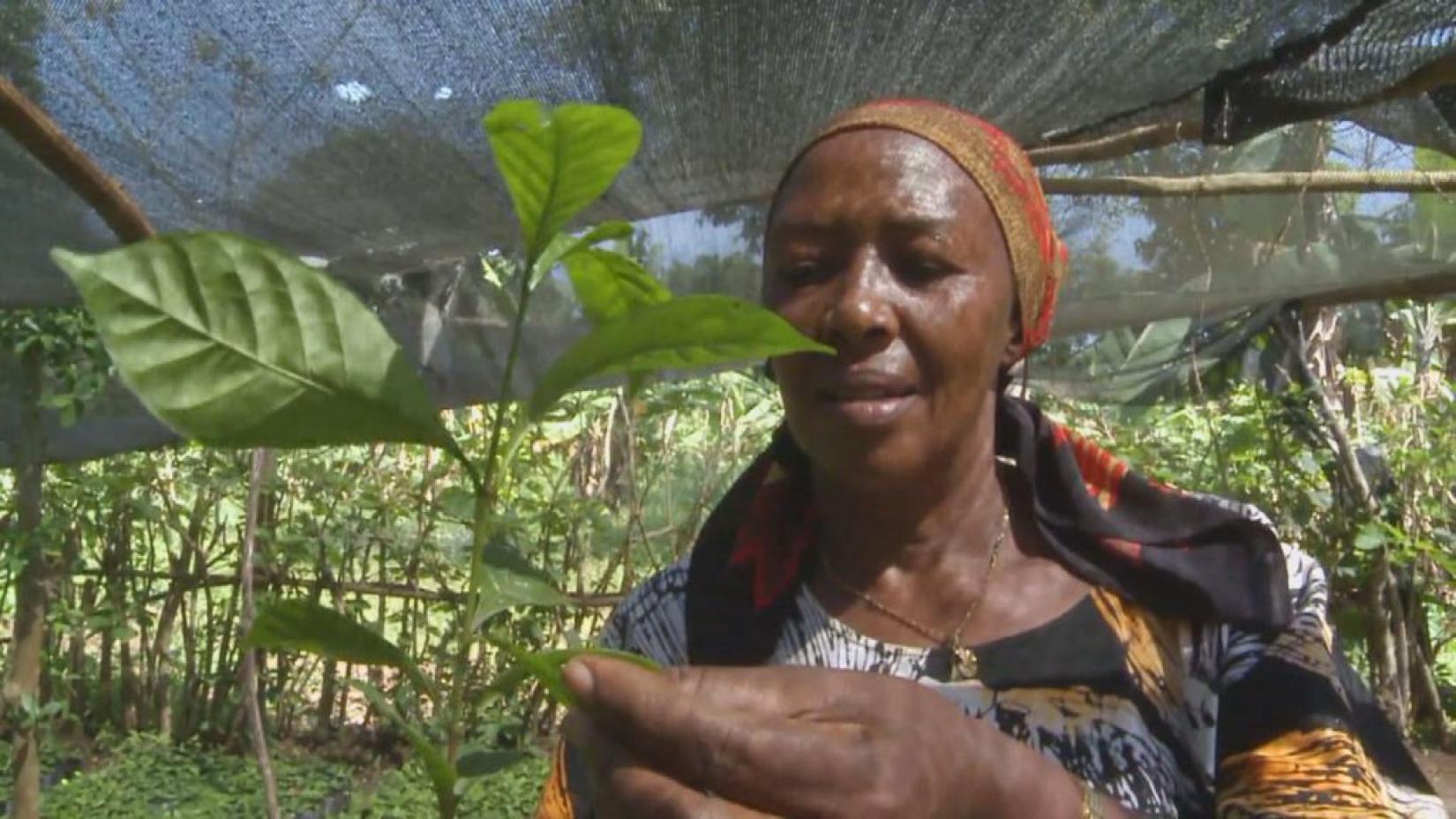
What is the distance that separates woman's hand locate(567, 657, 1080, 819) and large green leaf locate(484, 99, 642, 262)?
0.80 ft

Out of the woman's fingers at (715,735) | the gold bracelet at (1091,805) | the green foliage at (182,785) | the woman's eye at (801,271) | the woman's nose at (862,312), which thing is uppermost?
the woman's eye at (801,271)

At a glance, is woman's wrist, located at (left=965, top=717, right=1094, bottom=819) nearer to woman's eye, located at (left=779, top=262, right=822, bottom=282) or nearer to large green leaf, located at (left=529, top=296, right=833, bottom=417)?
large green leaf, located at (left=529, top=296, right=833, bottom=417)

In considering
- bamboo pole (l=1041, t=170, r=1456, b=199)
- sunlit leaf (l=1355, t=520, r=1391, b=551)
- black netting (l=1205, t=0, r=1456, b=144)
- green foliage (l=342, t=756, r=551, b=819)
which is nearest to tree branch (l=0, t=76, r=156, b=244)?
black netting (l=1205, t=0, r=1456, b=144)

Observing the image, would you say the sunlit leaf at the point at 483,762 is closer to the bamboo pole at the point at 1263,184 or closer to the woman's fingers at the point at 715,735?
the woman's fingers at the point at 715,735

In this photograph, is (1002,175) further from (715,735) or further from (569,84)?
(569,84)

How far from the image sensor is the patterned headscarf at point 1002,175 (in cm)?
126

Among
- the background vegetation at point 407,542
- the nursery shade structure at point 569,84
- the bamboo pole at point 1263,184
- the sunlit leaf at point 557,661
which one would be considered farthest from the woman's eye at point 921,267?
the background vegetation at point 407,542

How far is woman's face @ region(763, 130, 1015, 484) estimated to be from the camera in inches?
46.5

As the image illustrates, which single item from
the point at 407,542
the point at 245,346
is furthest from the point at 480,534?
the point at 407,542

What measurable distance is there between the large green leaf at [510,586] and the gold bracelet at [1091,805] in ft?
1.40

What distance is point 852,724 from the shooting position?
79cm

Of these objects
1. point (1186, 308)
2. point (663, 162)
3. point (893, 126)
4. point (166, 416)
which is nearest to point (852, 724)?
point (166, 416)

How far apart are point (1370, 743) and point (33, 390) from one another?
3.46 metres

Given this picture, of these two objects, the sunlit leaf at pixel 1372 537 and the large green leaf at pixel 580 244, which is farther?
the sunlit leaf at pixel 1372 537
